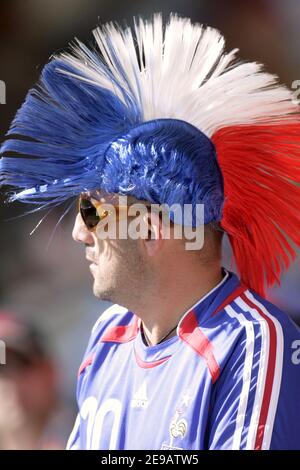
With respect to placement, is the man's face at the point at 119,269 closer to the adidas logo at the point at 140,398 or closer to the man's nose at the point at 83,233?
the man's nose at the point at 83,233

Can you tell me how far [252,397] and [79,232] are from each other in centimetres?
80

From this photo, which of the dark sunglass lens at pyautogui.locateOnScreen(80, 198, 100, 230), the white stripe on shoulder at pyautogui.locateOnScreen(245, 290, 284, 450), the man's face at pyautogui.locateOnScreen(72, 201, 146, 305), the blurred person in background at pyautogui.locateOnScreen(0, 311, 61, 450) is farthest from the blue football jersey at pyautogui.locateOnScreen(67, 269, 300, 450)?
the blurred person in background at pyautogui.locateOnScreen(0, 311, 61, 450)

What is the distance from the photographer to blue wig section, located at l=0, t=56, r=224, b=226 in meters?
2.40

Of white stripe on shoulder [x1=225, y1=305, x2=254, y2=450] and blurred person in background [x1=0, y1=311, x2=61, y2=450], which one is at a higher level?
white stripe on shoulder [x1=225, y1=305, x2=254, y2=450]

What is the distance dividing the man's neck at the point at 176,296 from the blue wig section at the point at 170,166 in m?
0.18

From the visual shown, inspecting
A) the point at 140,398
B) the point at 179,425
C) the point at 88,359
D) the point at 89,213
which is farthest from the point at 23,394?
the point at 179,425

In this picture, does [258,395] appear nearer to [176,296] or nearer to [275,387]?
[275,387]

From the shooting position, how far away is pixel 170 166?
2.38 metres

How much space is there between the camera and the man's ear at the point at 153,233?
2.48m

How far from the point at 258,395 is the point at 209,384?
0.49ft

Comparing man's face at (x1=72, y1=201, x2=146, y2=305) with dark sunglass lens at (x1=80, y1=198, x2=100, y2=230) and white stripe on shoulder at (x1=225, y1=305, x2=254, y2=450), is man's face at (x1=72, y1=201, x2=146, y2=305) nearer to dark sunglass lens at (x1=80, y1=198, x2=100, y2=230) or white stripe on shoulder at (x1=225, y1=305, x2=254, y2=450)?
dark sunglass lens at (x1=80, y1=198, x2=100, y2=230)

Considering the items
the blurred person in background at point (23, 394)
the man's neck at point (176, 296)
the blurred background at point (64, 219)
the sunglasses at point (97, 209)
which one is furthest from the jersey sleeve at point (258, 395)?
the blurred background at point (64, 219)

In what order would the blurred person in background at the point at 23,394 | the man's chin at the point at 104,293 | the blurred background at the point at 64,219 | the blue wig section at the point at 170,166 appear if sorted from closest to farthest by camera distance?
the blue wig section at the point at 170,166 → the man's chin at the point at 104,293 → the blurred person in background at the point at 23,394 → the blurred background at the point at 64,219

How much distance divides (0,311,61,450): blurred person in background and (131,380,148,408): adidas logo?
115 centimetres
